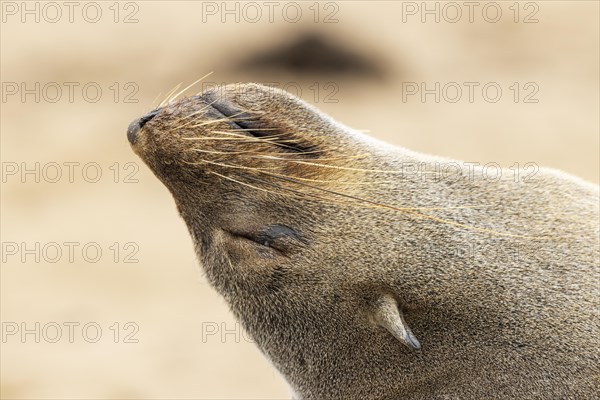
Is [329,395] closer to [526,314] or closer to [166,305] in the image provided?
[526,314]

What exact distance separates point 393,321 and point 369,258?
23 centimetres

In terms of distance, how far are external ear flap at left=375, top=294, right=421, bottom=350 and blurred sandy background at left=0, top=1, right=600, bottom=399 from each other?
331cm

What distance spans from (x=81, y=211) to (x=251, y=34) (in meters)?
3.47

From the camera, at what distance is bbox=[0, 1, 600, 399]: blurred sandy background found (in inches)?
260

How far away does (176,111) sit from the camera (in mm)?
2936

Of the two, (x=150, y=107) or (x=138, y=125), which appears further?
(x=150, y=107)

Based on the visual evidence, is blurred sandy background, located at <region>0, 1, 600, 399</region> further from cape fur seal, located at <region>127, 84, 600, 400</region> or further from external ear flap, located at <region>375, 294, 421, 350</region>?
external ear flap, located at <region>375, 294, 421, 350</region>

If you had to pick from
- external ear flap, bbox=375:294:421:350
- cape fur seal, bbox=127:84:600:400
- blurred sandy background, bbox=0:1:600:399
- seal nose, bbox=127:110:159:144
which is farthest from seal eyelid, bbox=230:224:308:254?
blurred sandy background, bbox=0:1:600:399

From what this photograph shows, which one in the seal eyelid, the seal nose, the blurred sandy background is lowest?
the blurred sandy background

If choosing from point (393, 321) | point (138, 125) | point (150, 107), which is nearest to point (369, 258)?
point (393, 321)

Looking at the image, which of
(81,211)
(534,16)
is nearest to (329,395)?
(81,211)

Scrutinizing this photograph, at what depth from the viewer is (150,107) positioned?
27.1 ft

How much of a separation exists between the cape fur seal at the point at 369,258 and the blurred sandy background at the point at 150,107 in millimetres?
3156

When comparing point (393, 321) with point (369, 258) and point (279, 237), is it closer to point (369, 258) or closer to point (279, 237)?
point (369, 258)
